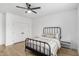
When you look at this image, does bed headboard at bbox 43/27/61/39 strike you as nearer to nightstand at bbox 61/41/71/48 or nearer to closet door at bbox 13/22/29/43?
nightstand at bbox 61/41/71/48

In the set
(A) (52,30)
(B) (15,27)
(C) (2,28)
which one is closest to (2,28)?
(C) (2,28)

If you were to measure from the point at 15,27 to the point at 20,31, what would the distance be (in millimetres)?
625

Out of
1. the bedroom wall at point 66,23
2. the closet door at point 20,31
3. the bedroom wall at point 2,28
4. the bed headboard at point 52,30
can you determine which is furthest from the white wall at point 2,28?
the bedroom wall at point 66,23

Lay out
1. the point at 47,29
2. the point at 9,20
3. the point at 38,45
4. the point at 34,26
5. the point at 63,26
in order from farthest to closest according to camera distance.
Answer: the point at 34,26 → the point at 47,29 → the point at 9,20 → the point at 63,26 → the point at 38,45

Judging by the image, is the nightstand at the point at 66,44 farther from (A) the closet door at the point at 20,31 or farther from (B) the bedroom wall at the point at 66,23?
(A) the closet door at the point at 20,31

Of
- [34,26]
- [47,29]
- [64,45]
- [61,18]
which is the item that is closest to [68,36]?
[64,45]

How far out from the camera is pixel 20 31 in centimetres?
520

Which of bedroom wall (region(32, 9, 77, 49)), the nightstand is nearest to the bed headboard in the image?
bedroom wall (region(32, 9, 77, 49))

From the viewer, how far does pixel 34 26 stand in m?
5.80

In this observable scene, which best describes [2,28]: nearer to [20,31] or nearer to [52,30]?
[20,31]

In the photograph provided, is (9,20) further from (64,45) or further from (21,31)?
(64,45)

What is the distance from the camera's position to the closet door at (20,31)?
479 cm

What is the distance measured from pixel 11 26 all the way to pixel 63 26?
3.41 meters

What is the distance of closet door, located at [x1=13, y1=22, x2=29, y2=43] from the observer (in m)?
4.79
